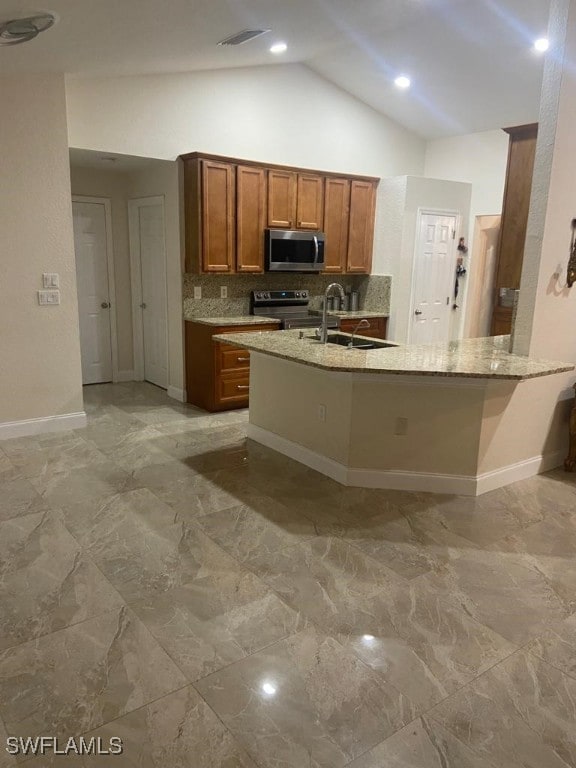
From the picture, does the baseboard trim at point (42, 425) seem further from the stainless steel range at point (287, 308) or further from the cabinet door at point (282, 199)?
the cabinet door at point (282, 199)

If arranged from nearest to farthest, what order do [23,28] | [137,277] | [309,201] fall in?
[23,28] < [309,201] < [137,277]

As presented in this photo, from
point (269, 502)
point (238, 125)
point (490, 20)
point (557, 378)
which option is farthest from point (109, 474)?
point (490, 20)

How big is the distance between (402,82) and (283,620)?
230 inches

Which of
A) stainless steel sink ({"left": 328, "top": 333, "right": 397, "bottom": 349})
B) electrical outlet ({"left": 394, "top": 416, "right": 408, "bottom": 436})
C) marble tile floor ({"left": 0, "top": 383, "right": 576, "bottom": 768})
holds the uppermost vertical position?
stainless steel sink ({"left": 328, "top": 333, "right": 397, "bottom": 349})

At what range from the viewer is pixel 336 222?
638 cm

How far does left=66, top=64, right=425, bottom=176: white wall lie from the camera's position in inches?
197

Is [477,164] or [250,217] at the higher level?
[477,164]

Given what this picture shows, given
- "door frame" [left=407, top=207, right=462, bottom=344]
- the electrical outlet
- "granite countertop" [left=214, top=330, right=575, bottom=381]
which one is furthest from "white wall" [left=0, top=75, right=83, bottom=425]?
"door frame" [left=407, top=207, right=462, bottom=344]

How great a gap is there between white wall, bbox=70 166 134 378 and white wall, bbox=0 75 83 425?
1.64 m

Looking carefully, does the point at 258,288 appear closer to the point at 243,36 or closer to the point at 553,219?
the point at 243,36

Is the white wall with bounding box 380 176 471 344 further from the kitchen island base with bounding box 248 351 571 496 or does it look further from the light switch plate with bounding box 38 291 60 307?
the light switch plate with bounding box 38 291 60 307

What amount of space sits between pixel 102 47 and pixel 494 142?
4.72 metres

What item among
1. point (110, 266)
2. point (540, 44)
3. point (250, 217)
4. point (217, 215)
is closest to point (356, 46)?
point (540, 44)

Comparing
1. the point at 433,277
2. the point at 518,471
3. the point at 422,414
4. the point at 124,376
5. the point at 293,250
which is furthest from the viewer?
the point at 433,277
